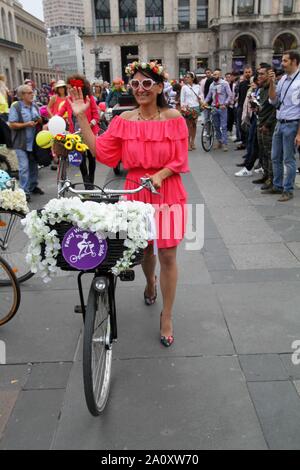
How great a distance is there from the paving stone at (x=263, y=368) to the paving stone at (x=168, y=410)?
0.23ft

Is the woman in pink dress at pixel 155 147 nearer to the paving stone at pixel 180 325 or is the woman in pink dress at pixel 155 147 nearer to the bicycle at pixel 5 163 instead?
the paving stone at pixel 180 325

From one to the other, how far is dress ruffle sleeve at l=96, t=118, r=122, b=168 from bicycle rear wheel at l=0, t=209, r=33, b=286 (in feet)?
4.64

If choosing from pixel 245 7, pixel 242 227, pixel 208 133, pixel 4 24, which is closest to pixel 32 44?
pixel 4 24

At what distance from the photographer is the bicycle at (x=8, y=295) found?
361 cm

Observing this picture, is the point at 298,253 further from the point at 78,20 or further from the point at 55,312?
the point at 78,20

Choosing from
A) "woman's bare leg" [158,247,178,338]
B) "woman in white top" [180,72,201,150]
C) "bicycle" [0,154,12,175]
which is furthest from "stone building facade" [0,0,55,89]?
"woman's bare leg" [158,247,178,338]

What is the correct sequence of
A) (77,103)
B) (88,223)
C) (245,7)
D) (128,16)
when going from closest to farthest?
(88,223) → (77,103) → (245,7) → (128,16)

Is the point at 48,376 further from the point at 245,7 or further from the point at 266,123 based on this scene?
the point at 245,7

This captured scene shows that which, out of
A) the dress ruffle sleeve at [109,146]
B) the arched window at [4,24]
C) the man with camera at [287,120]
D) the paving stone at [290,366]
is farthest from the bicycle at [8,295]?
the arched window at [4,24]

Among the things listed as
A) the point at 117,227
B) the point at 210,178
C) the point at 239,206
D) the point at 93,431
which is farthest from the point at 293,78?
the point at 93,431

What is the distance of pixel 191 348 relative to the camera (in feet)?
11.0

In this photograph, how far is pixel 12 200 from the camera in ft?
13.3

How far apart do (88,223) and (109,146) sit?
104 centimetres

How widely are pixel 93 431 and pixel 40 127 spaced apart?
652cm
